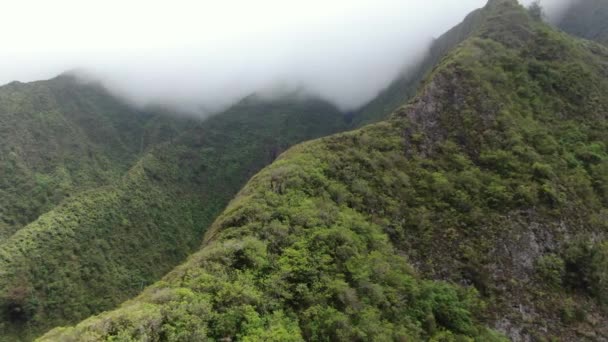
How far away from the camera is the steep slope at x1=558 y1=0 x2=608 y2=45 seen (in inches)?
3204

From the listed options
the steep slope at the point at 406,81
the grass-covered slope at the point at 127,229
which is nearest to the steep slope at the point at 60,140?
the grass-covered slope at the point at 127,229

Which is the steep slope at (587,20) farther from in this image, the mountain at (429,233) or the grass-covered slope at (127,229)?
the grass-covered slope at (127,229)

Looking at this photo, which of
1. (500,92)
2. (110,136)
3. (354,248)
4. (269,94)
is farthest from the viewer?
(269,94)

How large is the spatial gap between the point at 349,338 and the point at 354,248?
18.5 ft

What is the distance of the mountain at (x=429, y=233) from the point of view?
1708 cm

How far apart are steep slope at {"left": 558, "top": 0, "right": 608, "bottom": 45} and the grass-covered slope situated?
6755 centimetres

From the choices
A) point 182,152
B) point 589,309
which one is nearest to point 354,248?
point 589,309

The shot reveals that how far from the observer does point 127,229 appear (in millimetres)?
80188

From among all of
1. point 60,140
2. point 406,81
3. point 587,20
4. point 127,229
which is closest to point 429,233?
point 127,229

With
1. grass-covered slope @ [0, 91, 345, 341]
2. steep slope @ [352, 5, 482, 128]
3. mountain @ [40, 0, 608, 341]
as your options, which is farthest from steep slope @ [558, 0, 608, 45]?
grass-covered slope @ [0, 91, 345, 341]

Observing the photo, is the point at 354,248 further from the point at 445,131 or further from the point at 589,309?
the point at 445,131

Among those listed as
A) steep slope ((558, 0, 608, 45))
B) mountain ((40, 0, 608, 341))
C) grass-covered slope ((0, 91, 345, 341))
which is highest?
steep slope ((558, 0, 608, 45))

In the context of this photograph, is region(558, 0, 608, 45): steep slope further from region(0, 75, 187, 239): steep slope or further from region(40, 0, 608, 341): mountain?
region(0, 75, 187, 239): steep slope

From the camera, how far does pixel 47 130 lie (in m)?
→ 112
